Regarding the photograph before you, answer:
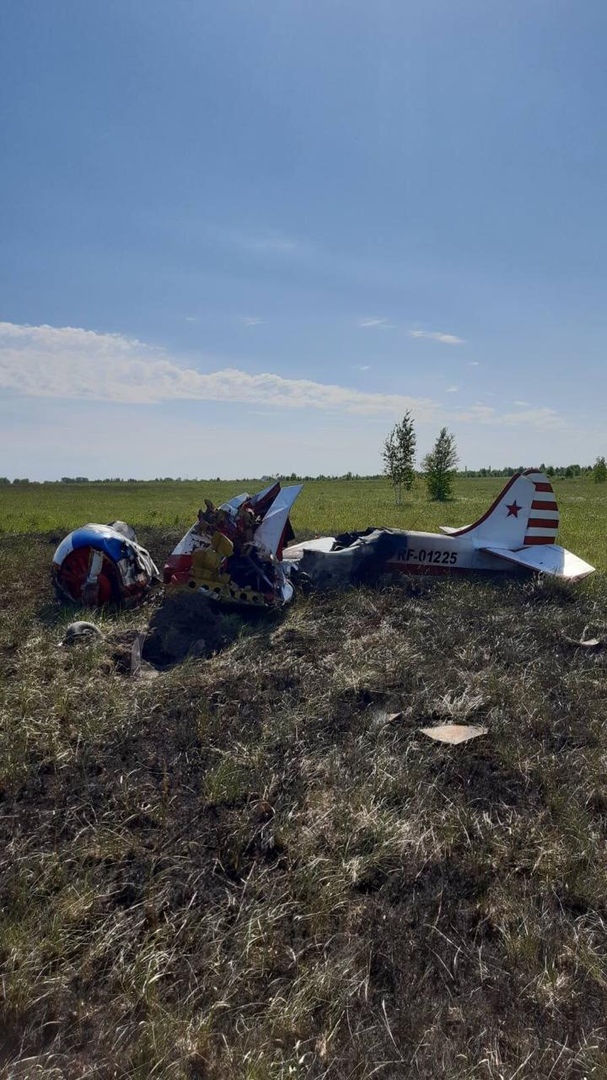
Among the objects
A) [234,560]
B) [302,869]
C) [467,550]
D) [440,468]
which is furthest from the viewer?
[440,468]

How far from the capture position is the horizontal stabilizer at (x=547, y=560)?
9.99 metres

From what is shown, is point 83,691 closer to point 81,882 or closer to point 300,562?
point 81,882

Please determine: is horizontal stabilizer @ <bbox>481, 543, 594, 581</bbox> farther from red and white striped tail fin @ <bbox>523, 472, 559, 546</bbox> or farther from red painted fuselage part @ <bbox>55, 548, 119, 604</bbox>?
red painted fuselage part @ <bbox>55, 548, 119, 604</bbox>

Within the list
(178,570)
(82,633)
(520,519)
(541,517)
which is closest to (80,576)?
(178,570)

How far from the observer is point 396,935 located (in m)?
3.17

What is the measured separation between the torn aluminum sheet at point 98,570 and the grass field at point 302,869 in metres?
2.05

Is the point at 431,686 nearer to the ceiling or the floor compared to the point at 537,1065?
nearer to the ceiling

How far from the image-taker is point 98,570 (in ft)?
29.0

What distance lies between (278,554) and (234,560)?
34.9 inches

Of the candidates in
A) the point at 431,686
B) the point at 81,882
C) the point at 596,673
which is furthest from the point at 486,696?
the point at 81,882

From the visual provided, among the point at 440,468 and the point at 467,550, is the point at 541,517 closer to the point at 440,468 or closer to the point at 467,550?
the point at 467,550

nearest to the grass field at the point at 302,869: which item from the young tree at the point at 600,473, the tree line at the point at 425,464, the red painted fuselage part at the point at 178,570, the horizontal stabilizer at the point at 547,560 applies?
the red painted fuselage part at the point at 178,570

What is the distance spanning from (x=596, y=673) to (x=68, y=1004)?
582cm

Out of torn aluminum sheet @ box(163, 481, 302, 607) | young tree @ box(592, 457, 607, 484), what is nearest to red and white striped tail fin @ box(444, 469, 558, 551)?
torn aluminum sheet @ box(163, 481, 302, 607)
